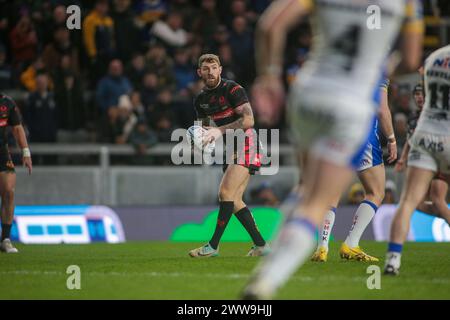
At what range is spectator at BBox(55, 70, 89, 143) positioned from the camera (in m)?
18.5

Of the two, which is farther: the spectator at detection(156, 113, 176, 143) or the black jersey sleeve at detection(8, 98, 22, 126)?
the spectator at detection(156, 113, 176, 143)

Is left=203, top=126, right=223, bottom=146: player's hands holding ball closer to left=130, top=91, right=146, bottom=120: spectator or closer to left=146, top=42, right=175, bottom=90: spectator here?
left=130, top=91, right=146, bottom=120: spectator

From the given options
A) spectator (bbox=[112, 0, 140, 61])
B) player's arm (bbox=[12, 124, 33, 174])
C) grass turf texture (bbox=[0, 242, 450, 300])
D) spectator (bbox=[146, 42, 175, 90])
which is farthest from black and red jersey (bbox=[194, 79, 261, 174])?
spectator (bbox=[112, 0, 140, 61])

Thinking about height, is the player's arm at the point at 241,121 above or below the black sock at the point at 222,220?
above

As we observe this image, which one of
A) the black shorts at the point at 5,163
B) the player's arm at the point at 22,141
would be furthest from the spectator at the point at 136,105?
the black shorts at the point at 5,163

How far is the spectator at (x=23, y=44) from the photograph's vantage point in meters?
19.6

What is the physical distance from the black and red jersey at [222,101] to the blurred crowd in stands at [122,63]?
17.6ft

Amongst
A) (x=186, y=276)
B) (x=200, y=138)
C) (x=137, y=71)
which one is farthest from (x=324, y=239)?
(x=137, y=71)

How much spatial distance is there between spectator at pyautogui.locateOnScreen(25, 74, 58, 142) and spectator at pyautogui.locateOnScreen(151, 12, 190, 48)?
2942 millimetres

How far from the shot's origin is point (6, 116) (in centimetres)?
1319

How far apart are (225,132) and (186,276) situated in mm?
3128

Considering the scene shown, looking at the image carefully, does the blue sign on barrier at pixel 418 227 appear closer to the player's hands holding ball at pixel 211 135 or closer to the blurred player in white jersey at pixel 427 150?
the player's hands holding ball at pixel 211 135
